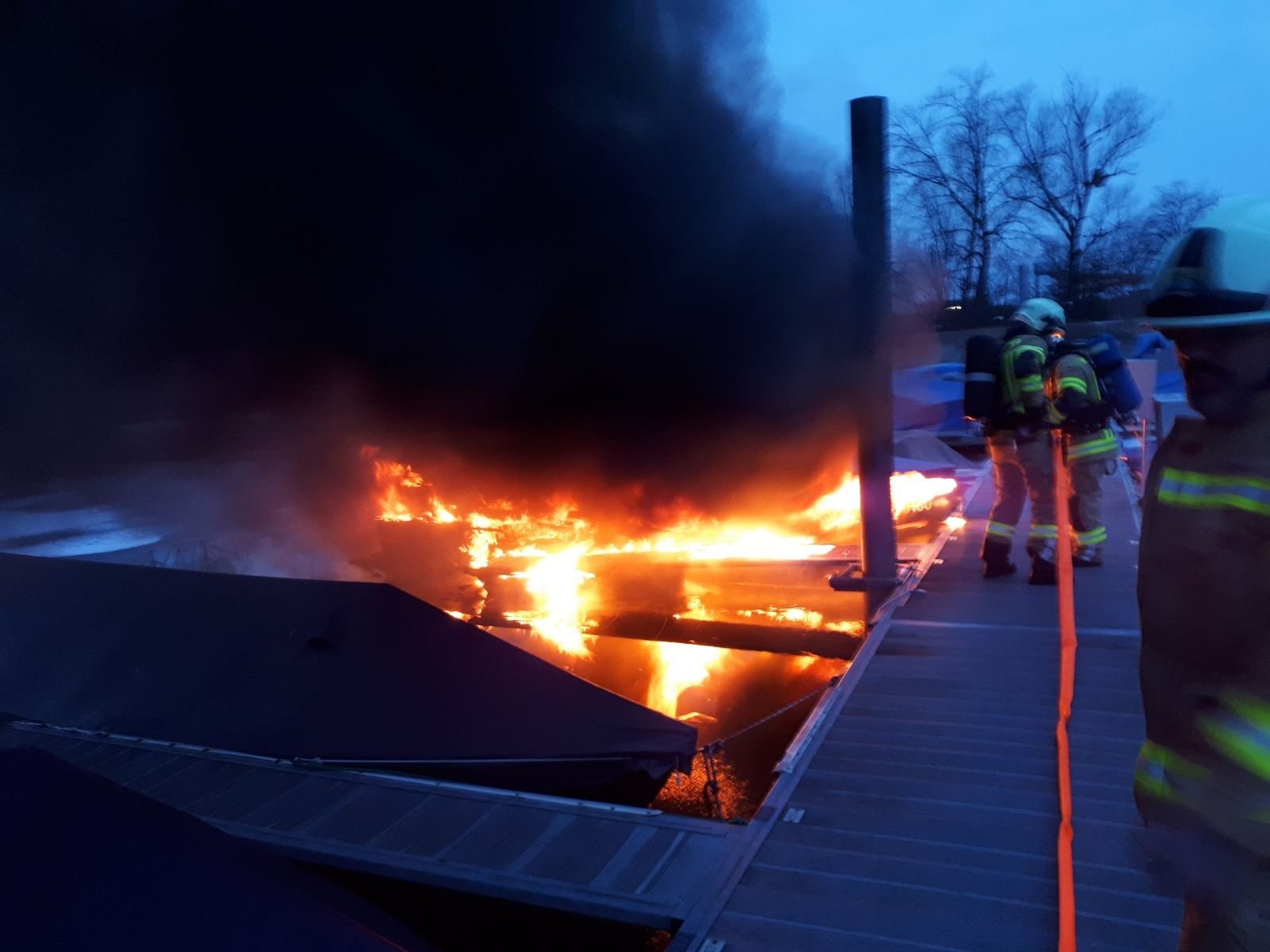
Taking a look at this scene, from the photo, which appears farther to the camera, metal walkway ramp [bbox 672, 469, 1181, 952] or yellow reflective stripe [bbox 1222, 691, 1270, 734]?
metal walkway ramp [bbox 672, 469, 1181, 952]

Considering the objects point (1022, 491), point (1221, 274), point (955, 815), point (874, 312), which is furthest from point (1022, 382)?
point (1221, 274)

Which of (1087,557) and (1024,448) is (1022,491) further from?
(1087,557)

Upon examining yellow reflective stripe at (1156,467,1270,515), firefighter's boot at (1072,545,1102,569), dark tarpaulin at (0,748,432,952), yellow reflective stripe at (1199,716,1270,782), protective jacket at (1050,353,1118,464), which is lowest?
dark tarpaulin at (0,748,432,952)

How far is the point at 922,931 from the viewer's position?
2.23 m

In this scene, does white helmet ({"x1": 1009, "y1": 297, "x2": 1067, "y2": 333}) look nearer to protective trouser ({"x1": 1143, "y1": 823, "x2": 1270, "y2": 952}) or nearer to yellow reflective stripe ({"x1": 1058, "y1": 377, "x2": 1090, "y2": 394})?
yellow reflective stripe ({"x1": 1058, "y1": 377, "x2": 1090, "y2": 394})

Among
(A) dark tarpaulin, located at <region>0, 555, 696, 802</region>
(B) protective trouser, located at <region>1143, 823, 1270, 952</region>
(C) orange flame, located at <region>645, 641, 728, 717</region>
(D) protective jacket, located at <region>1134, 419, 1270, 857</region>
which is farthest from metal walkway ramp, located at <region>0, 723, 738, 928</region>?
(C) orange flame, located at <region>645, 641, 728, 717</region>

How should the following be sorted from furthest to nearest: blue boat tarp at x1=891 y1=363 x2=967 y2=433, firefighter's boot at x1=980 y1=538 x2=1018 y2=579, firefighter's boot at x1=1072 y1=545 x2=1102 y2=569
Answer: blue boat tarp at x1=891 y1=363 x2=967 y2=433
firefighter's boot at x1=1072 y1=545 x2=1102 y2=569
firefighter's boot at x1=980 y1=538 x2=1018 y2=579

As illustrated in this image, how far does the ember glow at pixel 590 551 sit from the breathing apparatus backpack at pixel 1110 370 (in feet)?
6.54

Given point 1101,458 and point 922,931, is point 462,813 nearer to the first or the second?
point 922,931

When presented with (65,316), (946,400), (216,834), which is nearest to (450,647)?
(216,834)

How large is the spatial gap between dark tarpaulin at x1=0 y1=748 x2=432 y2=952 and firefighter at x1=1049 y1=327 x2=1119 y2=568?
13.8 ft

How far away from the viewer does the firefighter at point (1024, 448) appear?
4914 mm

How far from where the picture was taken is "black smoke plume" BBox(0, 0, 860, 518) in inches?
158

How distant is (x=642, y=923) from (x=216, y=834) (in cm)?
110
